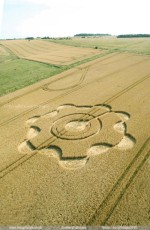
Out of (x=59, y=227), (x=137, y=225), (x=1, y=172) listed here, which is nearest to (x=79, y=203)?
(x=59, y=227)

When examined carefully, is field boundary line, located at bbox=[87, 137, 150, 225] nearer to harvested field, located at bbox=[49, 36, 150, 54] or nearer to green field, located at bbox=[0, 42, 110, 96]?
green field, located at bbox=[0, 42, 110, 96]

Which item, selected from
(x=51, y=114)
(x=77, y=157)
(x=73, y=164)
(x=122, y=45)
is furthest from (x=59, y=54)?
(x=73, y=164)

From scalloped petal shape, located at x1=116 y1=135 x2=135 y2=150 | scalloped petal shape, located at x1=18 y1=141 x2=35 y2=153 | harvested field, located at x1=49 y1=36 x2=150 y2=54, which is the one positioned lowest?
scalloped petal shape, located at x1=18 y1=141 x2=35 y2=153

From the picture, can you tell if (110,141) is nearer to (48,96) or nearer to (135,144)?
(135,144)

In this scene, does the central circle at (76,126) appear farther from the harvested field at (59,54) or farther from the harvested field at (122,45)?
the harvested field at (122,45)

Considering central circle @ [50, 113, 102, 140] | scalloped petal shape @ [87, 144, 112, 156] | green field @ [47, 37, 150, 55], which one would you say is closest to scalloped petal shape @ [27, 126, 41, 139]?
central circle @ [50, 113, 102, 140]
